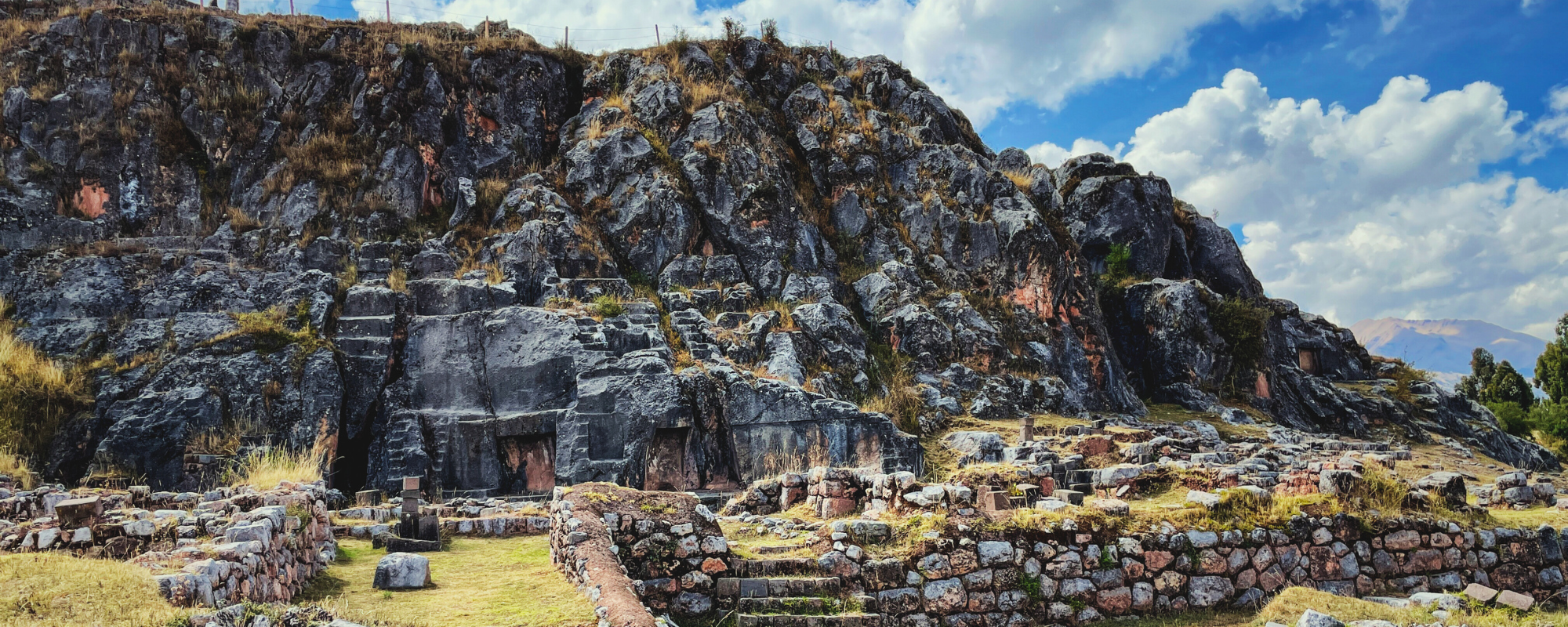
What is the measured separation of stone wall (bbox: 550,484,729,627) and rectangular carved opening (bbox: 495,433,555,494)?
11.5 m

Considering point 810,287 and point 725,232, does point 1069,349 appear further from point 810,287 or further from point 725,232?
point 725,232

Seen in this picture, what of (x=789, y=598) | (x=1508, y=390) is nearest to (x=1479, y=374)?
(x=1508, y=390)

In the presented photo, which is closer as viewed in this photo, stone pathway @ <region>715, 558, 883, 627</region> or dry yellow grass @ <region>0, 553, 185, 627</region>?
dry yellow grass @ <region>0, 553, 185, 627</region>

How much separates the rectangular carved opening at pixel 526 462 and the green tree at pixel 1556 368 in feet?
139

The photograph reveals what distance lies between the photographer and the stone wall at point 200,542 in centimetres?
686

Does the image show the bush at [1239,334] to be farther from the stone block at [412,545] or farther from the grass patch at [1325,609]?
the stone block at [412,545]

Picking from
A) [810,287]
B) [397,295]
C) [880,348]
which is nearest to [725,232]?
[810,287]

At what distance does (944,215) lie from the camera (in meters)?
29.3

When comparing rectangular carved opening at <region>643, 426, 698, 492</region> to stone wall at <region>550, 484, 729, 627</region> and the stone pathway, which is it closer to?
stone wall at <region>550, 484, 729, 627</region>

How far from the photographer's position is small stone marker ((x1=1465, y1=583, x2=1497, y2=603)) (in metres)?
8.96

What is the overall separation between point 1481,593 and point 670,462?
1502cm

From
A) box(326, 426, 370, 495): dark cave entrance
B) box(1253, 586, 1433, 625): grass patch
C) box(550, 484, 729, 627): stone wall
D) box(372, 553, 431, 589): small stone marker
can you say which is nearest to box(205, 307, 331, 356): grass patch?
box(326, 426, 370, 495): dark cave entrance

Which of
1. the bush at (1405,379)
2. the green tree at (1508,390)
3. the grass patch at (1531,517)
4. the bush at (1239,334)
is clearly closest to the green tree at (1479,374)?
the green tree at (1508,390)

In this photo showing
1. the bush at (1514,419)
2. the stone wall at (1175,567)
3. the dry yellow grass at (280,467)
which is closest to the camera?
the stone wall at (1175,567)
